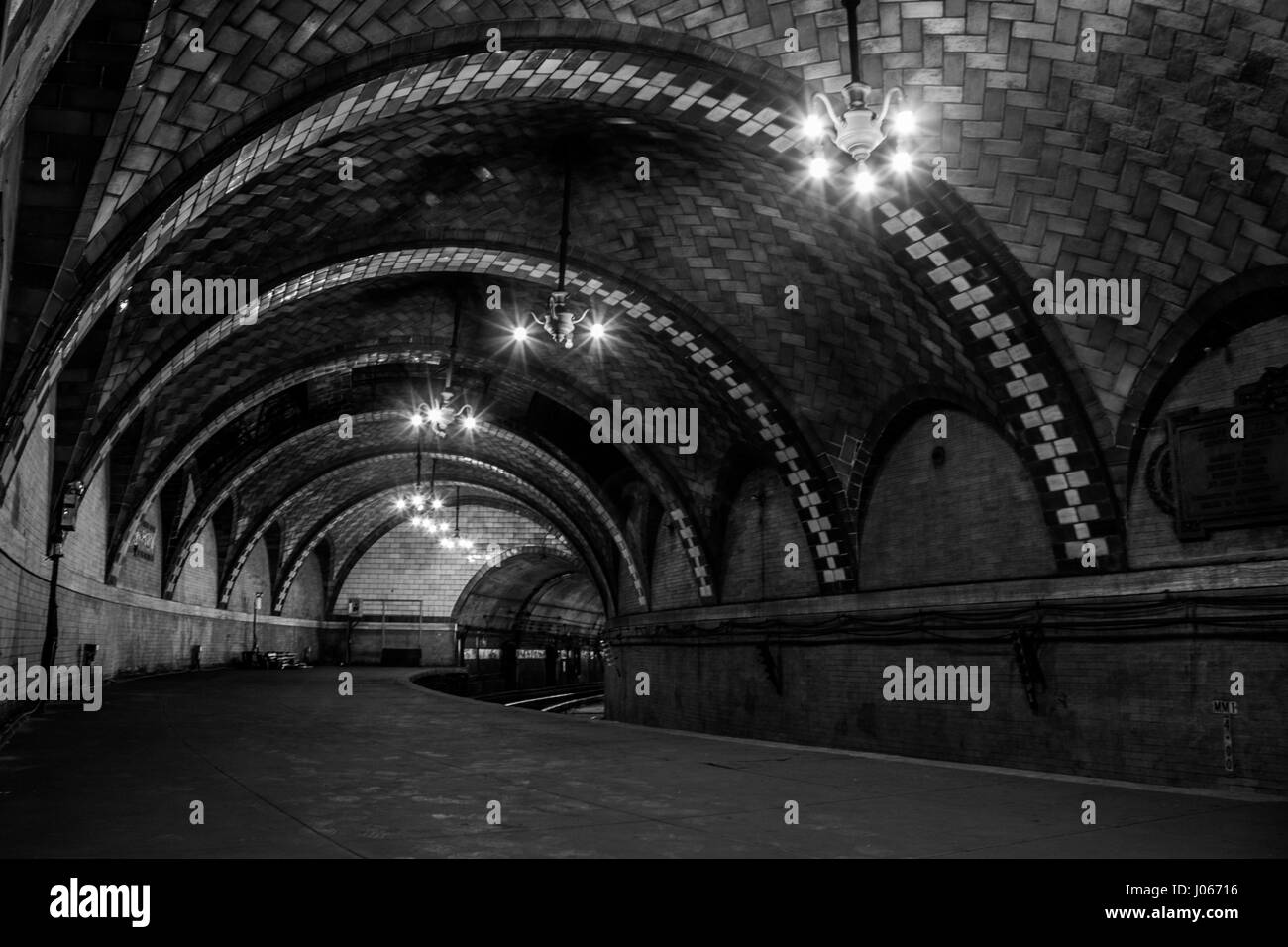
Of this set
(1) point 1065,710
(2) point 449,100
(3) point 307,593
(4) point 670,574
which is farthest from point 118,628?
(1) point 1065,710

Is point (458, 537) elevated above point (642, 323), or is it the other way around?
point (642, 323)

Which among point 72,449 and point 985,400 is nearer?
point 985,400

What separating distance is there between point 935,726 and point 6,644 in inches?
387

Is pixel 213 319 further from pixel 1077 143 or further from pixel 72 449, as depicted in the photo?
pixel 1077 143

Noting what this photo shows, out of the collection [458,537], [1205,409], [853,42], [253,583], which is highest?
[853,42]

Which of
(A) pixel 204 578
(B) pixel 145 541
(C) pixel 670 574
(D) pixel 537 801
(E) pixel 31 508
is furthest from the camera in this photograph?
(A) pixel 204 578

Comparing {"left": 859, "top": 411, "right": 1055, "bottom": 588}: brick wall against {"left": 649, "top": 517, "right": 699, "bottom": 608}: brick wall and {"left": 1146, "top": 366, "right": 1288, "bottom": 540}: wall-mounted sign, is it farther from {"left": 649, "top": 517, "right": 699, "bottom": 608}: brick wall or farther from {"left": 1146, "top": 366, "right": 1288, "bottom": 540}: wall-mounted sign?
{"left": 649, "top": 517, "right": 699, "bottom": 608}: brick wall

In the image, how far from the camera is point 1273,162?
22.8 ft

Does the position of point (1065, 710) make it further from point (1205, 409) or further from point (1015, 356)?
point (1015, 356)

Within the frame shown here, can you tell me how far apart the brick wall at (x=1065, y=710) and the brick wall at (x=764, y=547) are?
3.15 ft

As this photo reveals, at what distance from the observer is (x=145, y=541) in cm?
1928

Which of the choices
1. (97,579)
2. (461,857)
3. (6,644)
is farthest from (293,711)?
(461,857)

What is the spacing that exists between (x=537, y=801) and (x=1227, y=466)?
250 inches

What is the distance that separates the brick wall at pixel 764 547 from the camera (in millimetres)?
13602
